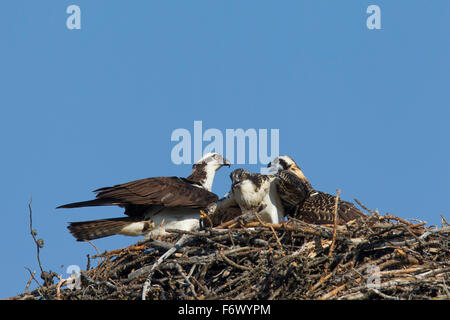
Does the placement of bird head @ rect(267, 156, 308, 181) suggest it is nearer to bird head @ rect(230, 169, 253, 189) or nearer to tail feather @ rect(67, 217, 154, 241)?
bird head @ rect(230, 169, 253, 189)

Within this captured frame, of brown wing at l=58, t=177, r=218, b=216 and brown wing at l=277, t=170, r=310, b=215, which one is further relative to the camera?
brown wing at l=58, t=177, r=218, b=216

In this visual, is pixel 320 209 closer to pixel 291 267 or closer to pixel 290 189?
pixel 290 189

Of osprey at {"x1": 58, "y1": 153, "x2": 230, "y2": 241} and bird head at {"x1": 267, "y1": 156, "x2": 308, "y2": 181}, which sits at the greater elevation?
bird head at {"x1": 267, "y1": 156, "x2": 308, "y2": 181}

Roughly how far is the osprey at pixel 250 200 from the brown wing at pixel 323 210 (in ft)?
0.91

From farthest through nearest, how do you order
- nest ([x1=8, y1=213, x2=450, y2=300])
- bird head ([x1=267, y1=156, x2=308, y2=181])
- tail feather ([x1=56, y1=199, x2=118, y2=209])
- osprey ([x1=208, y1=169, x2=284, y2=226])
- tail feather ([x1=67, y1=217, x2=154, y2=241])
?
bird head ([x1=267, y1=156, x2=308, y2=181])
tail feather ([x1=67, y1=217, x2=154, y2=241])
tail feather ([x1=56, y1=199, x2=118, y2=209])
osprey ([x1=208, y1=169, x2=284, y2=226])
nest ([x1=8, y1=213, x2=450, y2=300])

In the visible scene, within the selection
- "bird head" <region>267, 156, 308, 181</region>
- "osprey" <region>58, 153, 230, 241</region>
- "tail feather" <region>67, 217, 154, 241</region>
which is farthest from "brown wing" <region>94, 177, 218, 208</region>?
"bird head" <region>267, 156, 308, 181</region>

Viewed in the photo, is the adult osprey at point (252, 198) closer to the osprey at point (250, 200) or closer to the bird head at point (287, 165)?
the osprey at point (250, 200)

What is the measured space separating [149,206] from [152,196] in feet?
0.96

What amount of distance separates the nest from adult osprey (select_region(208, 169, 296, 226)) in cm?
76

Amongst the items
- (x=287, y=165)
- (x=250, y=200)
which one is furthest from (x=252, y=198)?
(x=287, y=165)

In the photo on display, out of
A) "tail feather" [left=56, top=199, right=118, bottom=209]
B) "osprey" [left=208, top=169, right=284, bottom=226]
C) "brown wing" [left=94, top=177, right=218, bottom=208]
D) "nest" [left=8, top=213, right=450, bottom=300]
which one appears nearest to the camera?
"nest" [left=8, top=213, right=450, bottom=300]

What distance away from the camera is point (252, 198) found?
26.6ft

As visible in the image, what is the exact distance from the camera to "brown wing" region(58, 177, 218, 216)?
889cm

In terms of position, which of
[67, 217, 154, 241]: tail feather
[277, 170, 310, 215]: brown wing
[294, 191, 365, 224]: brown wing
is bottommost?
[67, 217, 154, 241]: tail feather
